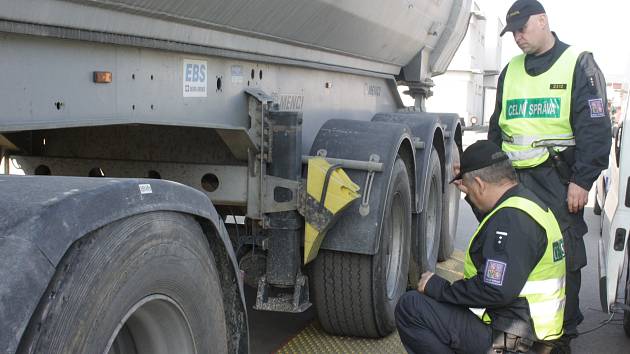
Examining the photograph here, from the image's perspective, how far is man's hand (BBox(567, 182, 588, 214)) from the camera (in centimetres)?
415

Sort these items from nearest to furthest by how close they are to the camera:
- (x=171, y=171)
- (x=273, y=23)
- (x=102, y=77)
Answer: (x=102, y=77), (x=273, y=23), (x=171, y=171)

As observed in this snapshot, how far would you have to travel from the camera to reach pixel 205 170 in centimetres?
369

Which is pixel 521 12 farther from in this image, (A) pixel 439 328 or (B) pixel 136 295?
(B) pixel 136 295

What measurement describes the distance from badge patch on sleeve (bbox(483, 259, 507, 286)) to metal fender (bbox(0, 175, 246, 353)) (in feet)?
5.34

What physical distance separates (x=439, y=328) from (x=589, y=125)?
1506 mm

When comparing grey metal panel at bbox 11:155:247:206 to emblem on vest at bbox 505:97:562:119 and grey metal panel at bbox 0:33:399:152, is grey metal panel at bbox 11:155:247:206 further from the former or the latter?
emblem on vest at bbox 505:97:562:119

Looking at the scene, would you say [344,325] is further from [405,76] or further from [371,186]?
[405,76]

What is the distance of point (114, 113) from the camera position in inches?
98.6

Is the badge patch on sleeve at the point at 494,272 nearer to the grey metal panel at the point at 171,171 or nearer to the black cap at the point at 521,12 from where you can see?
the grey metal panel at the point at 171,171

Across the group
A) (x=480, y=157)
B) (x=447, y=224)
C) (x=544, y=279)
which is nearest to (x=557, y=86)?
(x=480, y=157)

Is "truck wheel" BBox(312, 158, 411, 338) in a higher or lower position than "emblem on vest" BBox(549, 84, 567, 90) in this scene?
lower

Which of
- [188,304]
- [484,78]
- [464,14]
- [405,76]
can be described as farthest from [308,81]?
[484,78]

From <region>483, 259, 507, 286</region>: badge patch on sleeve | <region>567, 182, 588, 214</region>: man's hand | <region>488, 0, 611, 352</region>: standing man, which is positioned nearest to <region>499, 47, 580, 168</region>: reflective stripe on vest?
<region>488, 0, 611, 352</region>: standing man

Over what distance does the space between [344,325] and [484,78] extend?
100ft
